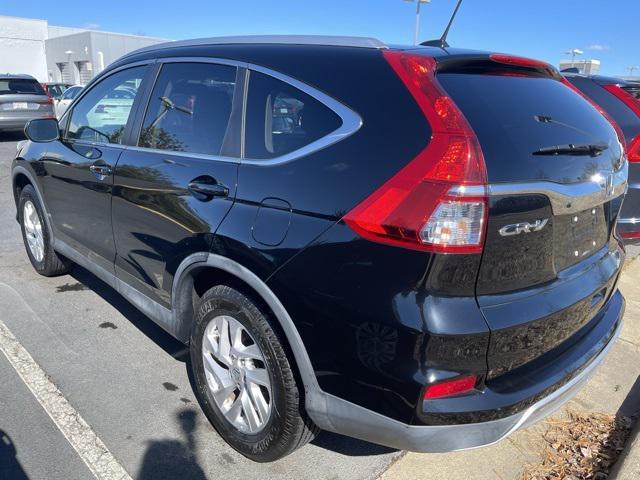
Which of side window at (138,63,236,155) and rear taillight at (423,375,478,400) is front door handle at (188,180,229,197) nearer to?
side window at (138,63,236,155)

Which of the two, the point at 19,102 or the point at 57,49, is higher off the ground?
the point at 57,49

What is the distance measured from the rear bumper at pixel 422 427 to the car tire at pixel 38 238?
3147mm

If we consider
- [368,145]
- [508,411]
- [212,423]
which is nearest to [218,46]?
[368,145]

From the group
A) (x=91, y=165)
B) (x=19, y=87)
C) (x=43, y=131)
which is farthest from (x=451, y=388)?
(x=19, y=87)

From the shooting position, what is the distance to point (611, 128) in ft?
8.29

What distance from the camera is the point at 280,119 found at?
227 cm

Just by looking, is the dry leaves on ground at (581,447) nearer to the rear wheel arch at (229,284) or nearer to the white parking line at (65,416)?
the rear wheel arch at (229,284)

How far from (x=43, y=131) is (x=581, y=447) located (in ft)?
13.2

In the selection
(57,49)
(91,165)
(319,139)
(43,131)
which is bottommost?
(91,165)

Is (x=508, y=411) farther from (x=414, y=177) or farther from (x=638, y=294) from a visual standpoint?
(x=638, y=294)

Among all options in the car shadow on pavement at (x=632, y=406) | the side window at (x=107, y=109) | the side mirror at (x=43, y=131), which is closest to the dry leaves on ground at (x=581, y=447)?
the car shadow on pavement at (x=632, y=406)

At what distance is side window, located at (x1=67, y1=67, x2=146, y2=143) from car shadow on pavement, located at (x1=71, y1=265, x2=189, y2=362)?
130 centimetres

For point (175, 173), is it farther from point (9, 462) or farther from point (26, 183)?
point (26, 183)

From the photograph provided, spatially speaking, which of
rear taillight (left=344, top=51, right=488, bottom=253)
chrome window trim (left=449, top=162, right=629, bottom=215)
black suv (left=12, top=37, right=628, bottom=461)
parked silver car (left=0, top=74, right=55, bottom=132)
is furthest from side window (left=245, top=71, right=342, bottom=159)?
parked silver car (left=0, top=74, right=55, bottom=132)
